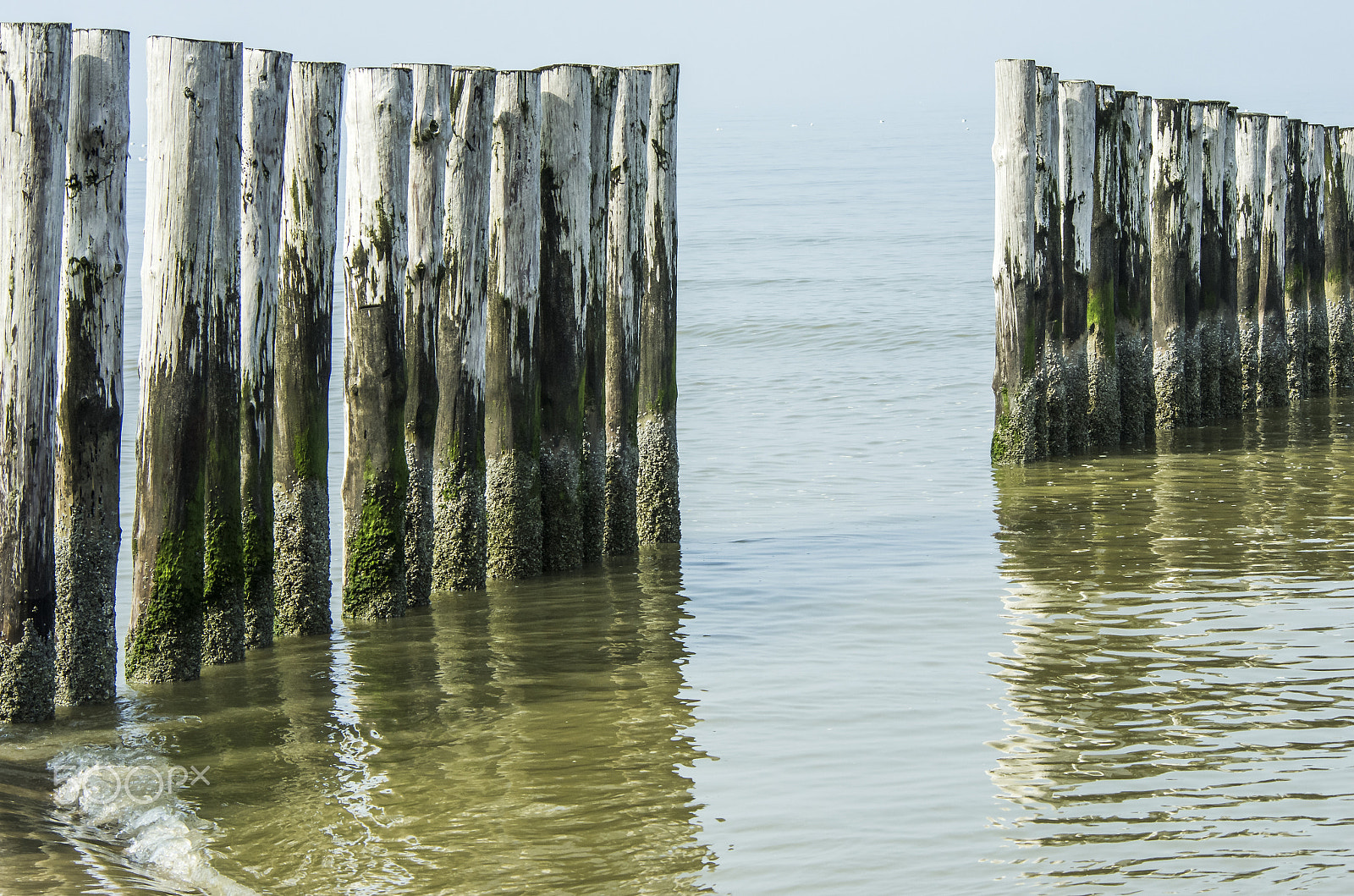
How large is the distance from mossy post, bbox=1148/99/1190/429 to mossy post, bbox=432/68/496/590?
6.34m

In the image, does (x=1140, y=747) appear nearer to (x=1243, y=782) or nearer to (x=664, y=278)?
(x=1243, y=782)

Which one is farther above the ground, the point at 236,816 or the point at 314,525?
the point at 314,525

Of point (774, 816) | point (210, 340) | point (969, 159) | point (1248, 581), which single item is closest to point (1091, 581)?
point (1248, 581)

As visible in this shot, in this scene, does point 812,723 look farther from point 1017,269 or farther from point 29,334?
point 1017,269

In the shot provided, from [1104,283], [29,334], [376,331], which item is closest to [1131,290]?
[1104,283]

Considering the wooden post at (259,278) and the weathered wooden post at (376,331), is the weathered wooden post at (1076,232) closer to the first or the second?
the weathered wooden post at (376,331)

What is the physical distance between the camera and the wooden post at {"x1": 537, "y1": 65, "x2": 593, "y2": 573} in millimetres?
7594

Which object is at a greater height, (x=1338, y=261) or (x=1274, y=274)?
(x=1338, y=261)

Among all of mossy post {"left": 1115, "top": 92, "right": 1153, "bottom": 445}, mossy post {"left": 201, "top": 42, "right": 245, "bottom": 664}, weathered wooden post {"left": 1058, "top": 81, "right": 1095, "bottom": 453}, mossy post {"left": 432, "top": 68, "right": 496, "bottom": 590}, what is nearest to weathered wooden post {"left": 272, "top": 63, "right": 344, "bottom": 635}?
mossy post {"left": 201, "top": 42, "right": 245, "bottom": 664}

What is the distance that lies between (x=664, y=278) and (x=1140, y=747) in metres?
4.09

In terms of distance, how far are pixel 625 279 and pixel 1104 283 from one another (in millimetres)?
4422

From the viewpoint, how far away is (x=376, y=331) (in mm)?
6883

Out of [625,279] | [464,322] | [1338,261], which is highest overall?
[1338,261]

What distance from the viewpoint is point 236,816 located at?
4.74m
